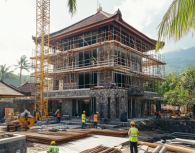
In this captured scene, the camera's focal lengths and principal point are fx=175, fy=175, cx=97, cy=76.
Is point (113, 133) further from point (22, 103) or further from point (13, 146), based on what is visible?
point (22, 103)

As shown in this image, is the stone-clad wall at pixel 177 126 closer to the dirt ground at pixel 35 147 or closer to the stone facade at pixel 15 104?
the dirt ground at pixel 35 147

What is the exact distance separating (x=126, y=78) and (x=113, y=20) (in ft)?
26.3

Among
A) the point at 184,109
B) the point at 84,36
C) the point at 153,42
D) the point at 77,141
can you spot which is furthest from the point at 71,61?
the point at 184,109

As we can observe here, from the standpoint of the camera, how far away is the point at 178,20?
3.42 m

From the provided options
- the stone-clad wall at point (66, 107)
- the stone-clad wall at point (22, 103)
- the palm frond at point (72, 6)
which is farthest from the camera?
the stone-clad wall at point (22, 103)

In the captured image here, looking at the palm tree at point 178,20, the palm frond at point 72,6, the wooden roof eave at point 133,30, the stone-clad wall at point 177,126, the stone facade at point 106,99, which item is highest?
the wooden roof eave at point 133,30

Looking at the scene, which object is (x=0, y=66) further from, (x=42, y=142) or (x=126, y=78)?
(x=42, y=142)

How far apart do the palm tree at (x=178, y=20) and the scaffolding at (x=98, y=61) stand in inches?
678

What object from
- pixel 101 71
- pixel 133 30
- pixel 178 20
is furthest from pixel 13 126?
pixel 133 30

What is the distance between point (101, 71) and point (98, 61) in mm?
1377

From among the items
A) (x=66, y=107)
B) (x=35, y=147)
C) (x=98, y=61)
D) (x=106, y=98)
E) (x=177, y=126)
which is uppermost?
(x=98, y=61)

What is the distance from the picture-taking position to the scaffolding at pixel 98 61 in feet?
73.9

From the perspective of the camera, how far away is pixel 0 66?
4819 cm

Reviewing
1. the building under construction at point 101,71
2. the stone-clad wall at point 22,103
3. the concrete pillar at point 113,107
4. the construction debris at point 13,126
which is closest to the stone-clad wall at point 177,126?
the building under construction at point 101,71
